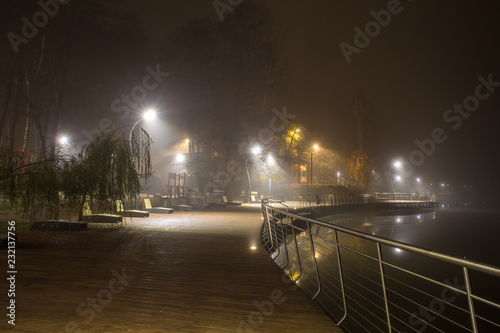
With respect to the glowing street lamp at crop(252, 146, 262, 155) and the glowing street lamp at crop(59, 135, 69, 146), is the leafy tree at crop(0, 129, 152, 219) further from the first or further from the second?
the glowing street lamp at crop(252, 146, 262, 155)

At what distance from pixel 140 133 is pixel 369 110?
104 ft

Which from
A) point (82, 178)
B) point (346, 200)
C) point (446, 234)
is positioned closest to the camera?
point (82, 178)

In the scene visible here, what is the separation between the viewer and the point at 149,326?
3.50 metres

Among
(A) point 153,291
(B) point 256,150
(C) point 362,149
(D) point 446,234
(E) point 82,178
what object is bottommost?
(D) point 446,234

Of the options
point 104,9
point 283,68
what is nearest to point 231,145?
point 283,68

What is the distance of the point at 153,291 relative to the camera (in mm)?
4711

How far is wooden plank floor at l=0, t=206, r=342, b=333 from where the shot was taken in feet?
11.8

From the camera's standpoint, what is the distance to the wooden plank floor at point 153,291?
3604 millimetres

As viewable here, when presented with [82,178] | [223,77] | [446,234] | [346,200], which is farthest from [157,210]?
[346,200]

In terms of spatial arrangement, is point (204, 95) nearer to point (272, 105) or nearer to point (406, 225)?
point (272, 105)

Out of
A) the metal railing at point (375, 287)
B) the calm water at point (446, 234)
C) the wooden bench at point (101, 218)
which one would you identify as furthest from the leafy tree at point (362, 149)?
the wooden bench at point (101, 218)

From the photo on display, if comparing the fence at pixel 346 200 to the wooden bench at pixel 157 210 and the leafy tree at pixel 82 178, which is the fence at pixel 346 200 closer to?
the wooden bench at pixel 157 210

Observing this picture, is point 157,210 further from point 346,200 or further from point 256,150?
point 346,200

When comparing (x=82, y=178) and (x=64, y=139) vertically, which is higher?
(x=64, y=139)
